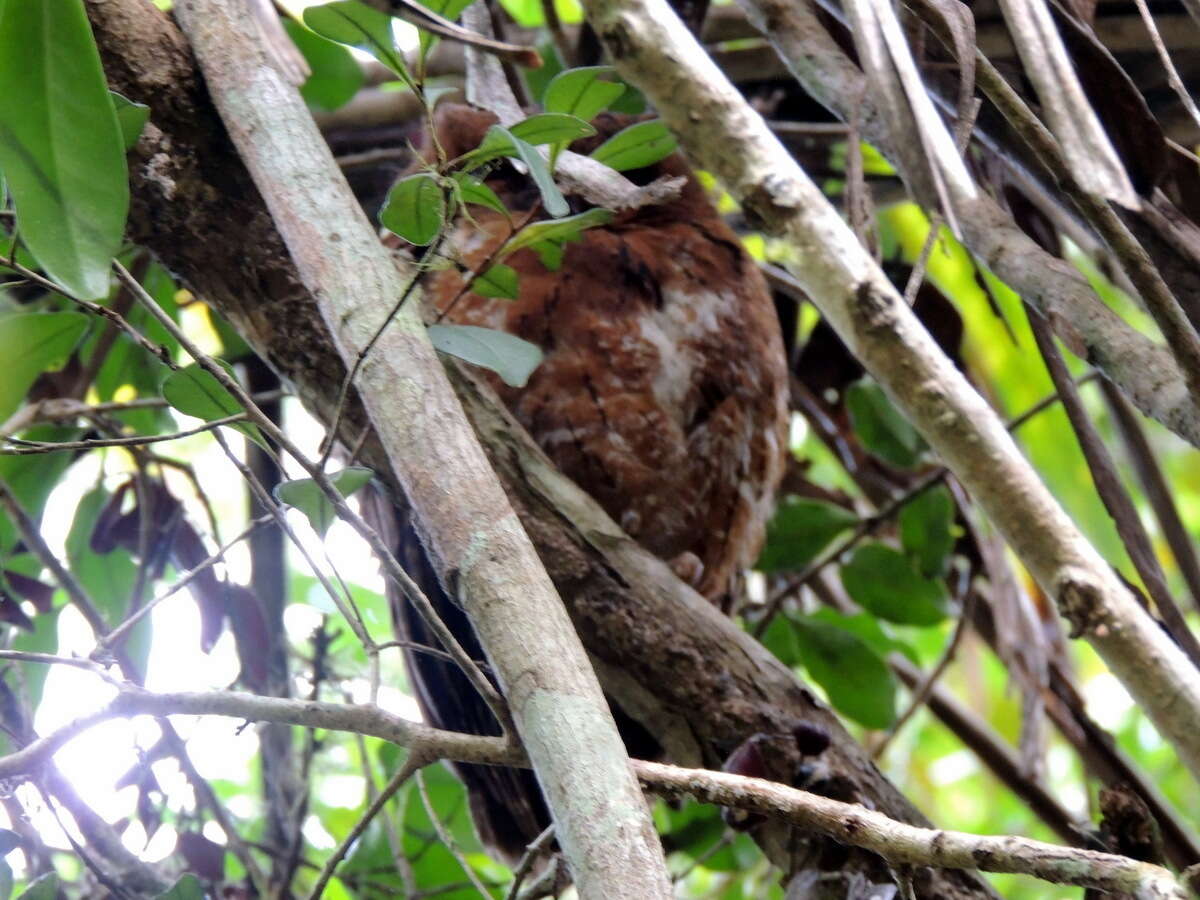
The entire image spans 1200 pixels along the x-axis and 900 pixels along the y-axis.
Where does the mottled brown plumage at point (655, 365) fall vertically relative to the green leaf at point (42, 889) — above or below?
above

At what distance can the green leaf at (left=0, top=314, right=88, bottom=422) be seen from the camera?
1.17 metres

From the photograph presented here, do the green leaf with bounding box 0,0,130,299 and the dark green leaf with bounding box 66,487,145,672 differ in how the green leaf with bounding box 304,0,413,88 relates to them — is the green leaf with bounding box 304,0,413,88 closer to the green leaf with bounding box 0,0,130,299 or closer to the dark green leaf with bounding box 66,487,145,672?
the green leaf with bounding box 0,0,130,299

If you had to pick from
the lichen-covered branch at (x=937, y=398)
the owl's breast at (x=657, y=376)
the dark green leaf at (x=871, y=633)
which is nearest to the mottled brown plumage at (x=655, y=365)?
the owl's breast at (x=657, y=376)

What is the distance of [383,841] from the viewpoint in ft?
5.10

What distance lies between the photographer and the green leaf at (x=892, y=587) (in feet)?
5.47

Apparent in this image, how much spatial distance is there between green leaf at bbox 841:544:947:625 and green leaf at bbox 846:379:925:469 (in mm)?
128

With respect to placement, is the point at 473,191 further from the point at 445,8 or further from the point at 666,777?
the point at 666,777

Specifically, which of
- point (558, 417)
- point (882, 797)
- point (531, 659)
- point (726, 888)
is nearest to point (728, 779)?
point (531, 659)

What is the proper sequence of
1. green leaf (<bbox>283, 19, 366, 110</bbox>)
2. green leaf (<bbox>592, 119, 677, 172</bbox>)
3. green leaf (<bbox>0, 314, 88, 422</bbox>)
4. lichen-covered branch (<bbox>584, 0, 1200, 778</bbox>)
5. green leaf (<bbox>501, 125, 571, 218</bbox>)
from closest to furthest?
lichen-covered branch (<bbox>584, 0, 1200, 778</bbox>) → green leaf (<bbox>501, 125, 571, 218</bbox>) → green leaf (<bbox>592, 119, 677, 172</bbox>) → green leaf (<bbox>0, 314, 88, 422</bbox>) → green leaf (<bbox>283, 19, 366, 110</bbox>)

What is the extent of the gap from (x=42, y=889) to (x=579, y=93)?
733 mm

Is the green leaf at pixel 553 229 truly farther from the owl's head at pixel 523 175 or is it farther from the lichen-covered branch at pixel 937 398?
the owl's head at pixel 523 175

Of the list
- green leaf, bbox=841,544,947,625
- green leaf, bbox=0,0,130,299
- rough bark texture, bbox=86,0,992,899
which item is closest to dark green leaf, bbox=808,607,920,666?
green leaf, bbox=841,544,947,625

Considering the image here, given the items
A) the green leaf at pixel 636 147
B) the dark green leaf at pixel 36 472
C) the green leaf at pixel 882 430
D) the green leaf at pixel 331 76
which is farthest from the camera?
the green leaf at pixel 882 430

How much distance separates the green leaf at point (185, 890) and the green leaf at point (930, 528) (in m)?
1.04
